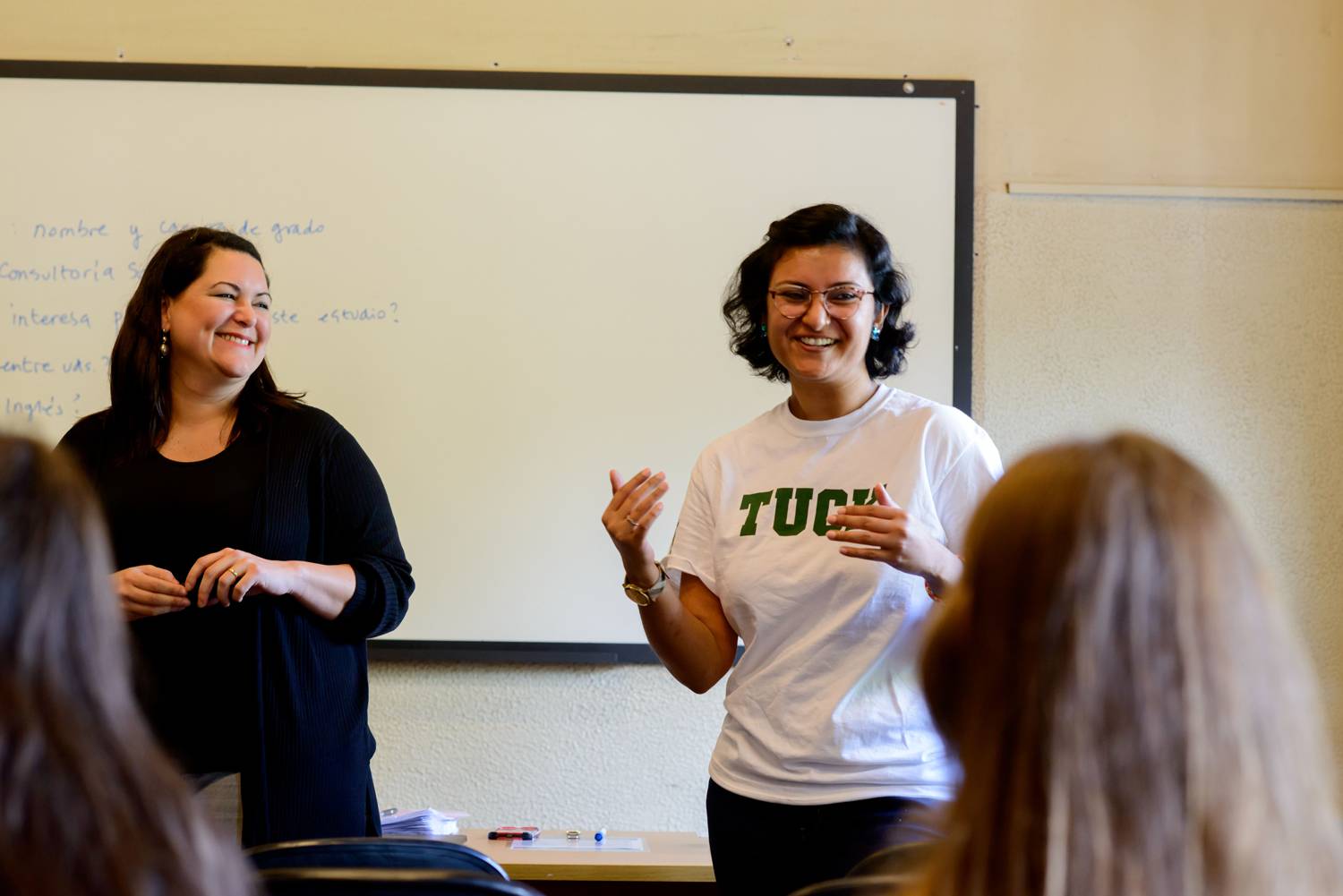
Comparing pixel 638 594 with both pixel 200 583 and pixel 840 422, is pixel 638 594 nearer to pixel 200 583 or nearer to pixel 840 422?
pixel 840 422

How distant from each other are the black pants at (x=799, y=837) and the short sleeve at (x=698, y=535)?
14.4 inches

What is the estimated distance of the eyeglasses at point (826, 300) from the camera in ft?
6.29

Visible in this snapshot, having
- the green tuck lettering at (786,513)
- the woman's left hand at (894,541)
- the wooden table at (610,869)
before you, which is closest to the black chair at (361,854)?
the woman's left hand at (894,541)

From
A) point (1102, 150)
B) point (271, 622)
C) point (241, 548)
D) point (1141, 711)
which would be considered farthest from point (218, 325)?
point (1102, 150)

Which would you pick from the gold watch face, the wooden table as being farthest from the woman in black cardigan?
the wooden table

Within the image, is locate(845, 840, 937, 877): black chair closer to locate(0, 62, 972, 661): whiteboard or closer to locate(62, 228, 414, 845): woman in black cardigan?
locate(62, 228, 414, 845): woman in black cardigan

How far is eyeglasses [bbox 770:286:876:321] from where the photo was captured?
192cm

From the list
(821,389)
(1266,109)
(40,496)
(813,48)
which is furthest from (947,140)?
(40,496)

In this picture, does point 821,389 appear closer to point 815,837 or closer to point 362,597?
point 815,837

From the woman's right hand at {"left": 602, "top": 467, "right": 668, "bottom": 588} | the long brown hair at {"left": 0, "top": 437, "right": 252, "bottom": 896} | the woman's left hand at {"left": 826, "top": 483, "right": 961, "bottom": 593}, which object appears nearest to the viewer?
the long brown hair at {"left": 0, "top": 437, "right": 252, "bottom": 896}

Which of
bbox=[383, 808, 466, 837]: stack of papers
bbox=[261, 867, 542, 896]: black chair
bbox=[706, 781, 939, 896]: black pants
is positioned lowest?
bbox=[383, 808, 466, 837]: stack of papers

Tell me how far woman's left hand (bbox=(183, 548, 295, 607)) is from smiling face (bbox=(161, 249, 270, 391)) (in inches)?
14.3

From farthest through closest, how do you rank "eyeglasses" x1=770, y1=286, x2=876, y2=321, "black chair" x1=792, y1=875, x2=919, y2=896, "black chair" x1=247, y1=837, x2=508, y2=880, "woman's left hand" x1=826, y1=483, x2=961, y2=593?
"eyeglasses" x1=770, y1=286, x2=876, y2=321 → "woman's left hand" x1=826, y1=483, x2=961, y2=593 → "black chair" x1=247, y1=837, x2=508, y2=880 → "black chair" x1=792, y1=875, x2=919, y2=896

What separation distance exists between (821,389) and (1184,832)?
50.2 inches
